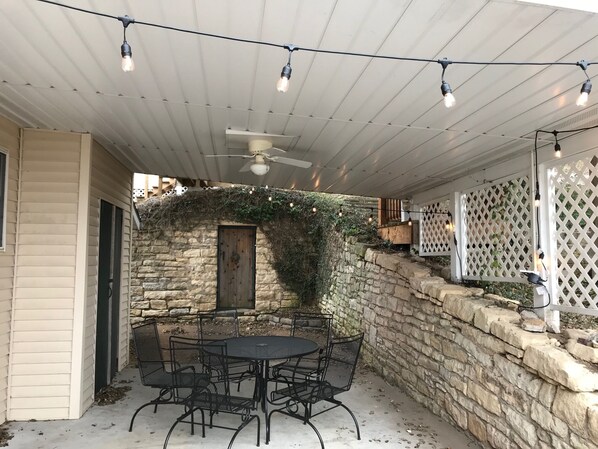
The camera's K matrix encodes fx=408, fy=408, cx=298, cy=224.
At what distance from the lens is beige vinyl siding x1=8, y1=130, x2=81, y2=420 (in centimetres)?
346

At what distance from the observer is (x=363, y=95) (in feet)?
8.55

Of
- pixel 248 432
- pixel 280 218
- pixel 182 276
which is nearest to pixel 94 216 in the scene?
pixel 248 432

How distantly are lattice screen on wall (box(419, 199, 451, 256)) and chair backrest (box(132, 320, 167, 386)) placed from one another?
11.6 feet

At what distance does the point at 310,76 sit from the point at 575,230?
229cm

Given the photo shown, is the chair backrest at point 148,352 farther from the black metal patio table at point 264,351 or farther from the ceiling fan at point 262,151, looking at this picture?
the ceiling fan at point 262,151

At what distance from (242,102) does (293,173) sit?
243 centimetres

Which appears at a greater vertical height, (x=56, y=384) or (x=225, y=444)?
(x=56, y=384)

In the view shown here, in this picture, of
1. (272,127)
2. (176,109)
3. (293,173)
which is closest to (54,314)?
(176,109)

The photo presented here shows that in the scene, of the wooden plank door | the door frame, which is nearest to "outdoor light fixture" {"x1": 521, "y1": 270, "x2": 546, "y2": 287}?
the door frame

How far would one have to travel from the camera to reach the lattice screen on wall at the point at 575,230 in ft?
9.47

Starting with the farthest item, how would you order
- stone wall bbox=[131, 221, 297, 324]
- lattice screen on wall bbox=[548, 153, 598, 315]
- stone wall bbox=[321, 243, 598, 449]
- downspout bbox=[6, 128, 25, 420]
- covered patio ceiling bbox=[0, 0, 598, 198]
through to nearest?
stone wall bbox=[131, 221, 297, 324] → downspout bbox=[6, 128, 25, 420] → lattice screen on wall bbox=[548, 153, 598, 315] → stone wall bbox=[321, 243, 598, 449] → covered patio ceiling bbox=[0, 0, 598, 198]

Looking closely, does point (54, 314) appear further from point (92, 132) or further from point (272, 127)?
point (272, 127)

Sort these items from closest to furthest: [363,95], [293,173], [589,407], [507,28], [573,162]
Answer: [507,28] < [589,407] < [363,95] < [573,162] < [293,173]

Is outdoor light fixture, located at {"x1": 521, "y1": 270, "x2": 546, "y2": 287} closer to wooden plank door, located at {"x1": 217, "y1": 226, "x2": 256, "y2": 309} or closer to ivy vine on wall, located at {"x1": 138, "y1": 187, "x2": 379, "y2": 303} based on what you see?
ivy vine on wall, located at {"x1": 138, "y1": 187, "x2": 379, "y2": 303}
